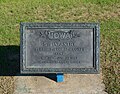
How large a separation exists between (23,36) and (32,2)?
14.3 ft

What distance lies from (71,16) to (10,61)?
279 cm

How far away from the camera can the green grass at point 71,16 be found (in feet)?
30.7

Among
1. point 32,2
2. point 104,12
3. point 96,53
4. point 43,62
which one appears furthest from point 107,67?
point 32,2

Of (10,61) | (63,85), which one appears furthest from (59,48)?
(10,61)

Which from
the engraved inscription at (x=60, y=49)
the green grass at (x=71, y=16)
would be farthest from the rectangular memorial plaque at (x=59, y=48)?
the green grass at (x=71, y=16)

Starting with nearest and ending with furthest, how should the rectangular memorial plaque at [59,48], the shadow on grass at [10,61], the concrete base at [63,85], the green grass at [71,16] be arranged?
the rectangular memorial plaque at [59,48], the concrete base at [63,85], the shadow on grass at [10,61], the green grass at [71,16]

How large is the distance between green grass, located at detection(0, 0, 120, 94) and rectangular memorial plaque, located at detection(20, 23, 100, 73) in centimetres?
89

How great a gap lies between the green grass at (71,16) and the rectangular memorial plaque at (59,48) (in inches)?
34.9

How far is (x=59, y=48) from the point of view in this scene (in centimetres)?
804

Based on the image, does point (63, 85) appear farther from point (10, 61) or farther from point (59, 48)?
point (10, 61)

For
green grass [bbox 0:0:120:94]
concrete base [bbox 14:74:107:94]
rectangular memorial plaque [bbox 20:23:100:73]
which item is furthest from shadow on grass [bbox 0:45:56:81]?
rectangular memorial plaque [bbox 20:23:100:73]

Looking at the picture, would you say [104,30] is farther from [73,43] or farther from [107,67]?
[73,43]

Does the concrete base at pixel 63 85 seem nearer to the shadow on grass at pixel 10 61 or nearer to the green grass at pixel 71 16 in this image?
the shadow on grass at pixel 10 61

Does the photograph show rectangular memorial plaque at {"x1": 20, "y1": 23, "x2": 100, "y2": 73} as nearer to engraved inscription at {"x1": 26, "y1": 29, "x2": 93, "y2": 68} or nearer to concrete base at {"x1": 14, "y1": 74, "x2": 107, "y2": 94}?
engraved inscription at {"x1": 26, "y1": 29, "x2": 93, "y2": 68}
